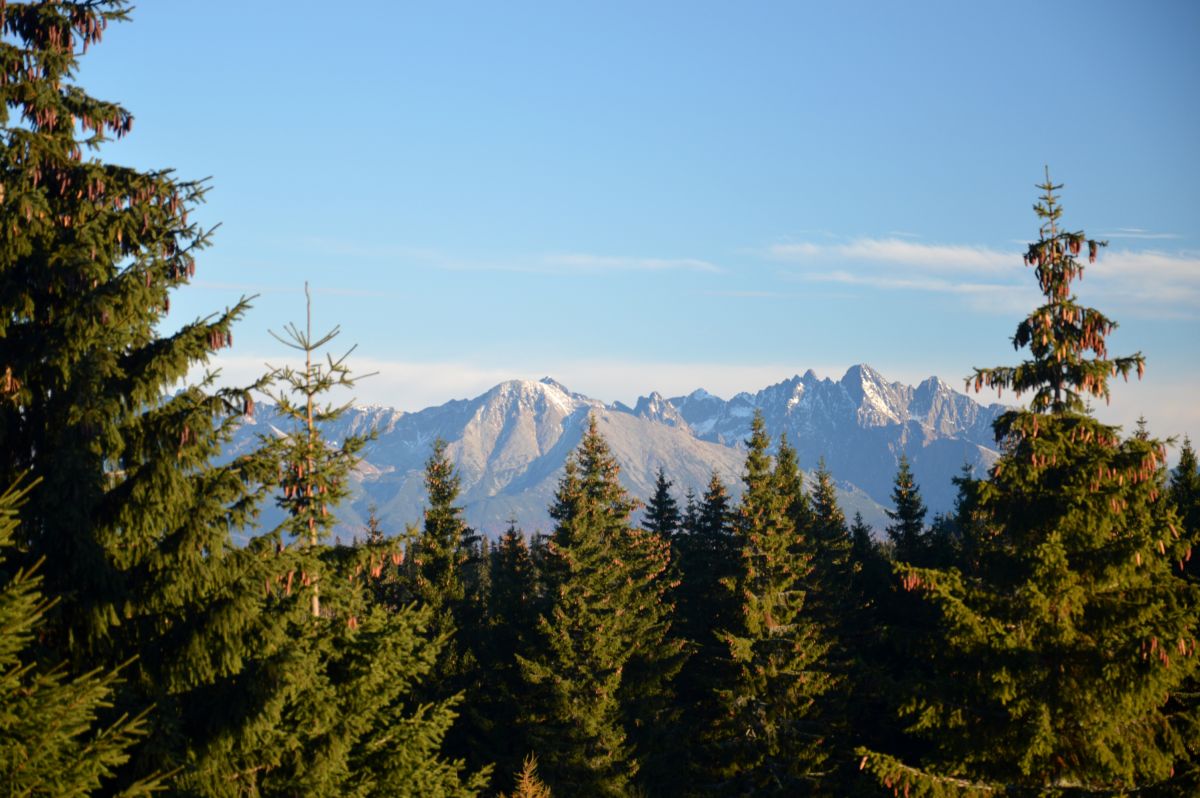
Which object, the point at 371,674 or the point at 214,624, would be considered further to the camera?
the point at 371,674

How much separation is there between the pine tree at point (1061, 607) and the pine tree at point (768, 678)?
1649 centimetres

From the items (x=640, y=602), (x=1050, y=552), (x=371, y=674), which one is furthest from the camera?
(x=640, y=602)

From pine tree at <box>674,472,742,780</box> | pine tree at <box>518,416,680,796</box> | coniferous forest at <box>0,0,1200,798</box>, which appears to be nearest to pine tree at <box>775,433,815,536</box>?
pine tree at <box>674,472,742,780</box>

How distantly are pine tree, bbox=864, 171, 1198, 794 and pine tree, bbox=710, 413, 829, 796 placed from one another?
54.1 feet

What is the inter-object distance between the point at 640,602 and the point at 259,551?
30154 millimetres

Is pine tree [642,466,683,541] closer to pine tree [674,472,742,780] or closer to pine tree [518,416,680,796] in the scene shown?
pine tree [674,472,742,780]

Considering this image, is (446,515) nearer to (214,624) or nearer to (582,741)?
(582,741)

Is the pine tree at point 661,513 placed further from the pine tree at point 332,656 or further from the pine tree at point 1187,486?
the pine tree at point 332,656

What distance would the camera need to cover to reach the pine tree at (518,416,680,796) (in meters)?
35.4

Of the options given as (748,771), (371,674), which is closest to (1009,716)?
(371,674)

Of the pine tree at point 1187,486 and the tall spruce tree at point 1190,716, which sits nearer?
the tall spruce tree at point 1190,716

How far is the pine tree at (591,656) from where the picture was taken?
35.4m

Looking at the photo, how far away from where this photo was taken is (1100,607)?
17.4m

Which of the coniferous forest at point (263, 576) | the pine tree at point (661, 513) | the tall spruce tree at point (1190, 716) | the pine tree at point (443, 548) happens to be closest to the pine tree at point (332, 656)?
the coniferous forest at point (263, 576)
